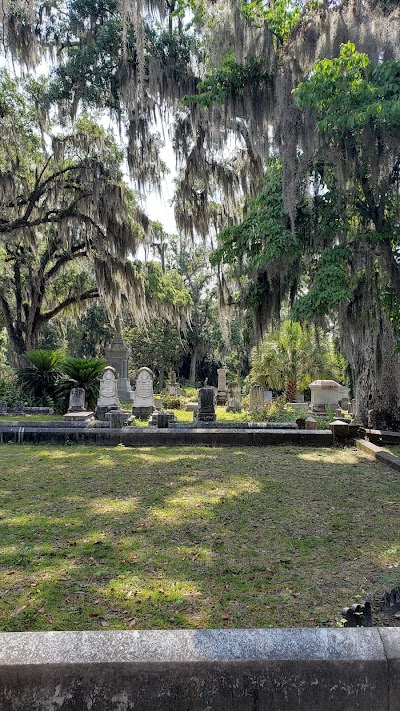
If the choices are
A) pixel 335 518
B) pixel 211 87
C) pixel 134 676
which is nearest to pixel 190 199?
pixel 211 87

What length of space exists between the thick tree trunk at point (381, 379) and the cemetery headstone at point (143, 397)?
680 centimetres

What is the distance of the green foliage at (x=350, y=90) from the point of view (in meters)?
6.61

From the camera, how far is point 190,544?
3.56 meters

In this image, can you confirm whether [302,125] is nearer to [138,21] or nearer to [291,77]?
[291,77]

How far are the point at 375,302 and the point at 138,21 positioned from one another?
6.55 metres

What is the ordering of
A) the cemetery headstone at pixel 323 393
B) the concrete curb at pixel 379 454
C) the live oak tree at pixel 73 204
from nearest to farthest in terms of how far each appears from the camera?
the concrete curb at pixel 379 454
the live oak tree at pixel 73 204
the cemetery headstone at pixel 323 393

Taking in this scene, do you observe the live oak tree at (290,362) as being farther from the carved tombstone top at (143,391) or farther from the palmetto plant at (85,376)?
the palmetto plant at (85,376)

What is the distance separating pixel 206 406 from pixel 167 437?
3203mm

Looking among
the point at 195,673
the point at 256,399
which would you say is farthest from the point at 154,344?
the point at 195,673

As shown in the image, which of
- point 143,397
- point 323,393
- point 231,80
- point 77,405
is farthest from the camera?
point 323,393

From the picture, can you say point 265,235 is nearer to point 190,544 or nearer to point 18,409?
point 190,544

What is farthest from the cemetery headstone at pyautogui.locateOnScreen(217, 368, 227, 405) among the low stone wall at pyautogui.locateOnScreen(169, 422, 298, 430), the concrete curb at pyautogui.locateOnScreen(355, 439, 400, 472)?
the concrete curb at pyautogui.locateOnScreen(355, 439, 400, 472)

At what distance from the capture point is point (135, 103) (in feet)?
35.1

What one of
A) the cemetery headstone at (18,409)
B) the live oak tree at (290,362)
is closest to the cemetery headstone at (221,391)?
the live oak tree at (290,362)
